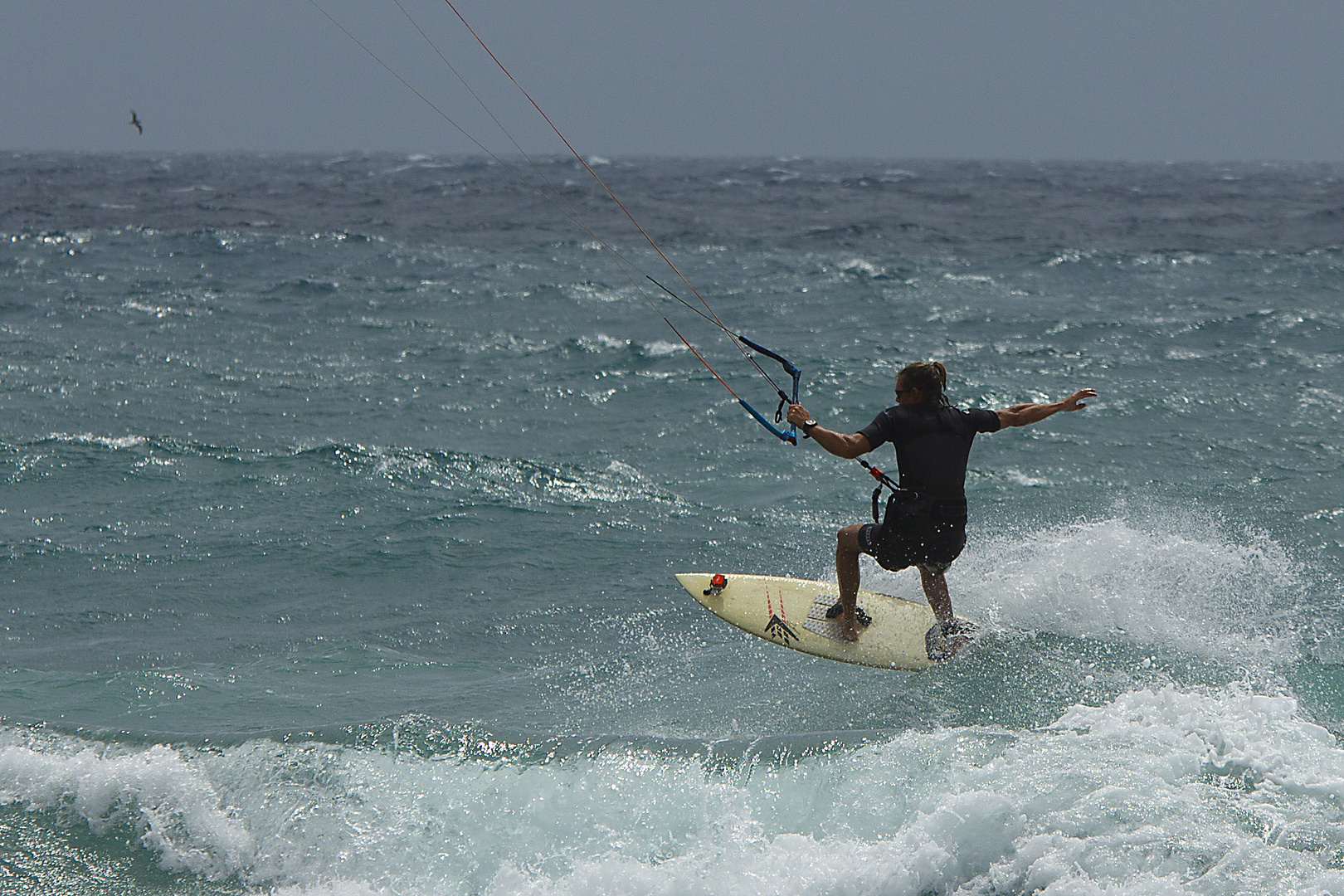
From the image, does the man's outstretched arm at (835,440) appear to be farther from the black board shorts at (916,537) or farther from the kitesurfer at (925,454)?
the black board shorts at (916,537)

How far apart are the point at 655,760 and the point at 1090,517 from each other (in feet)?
18.6

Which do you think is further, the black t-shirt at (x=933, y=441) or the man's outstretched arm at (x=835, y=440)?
the black t-shirt at (x=933, y=441)

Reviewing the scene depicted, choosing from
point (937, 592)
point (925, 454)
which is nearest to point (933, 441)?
point (925, 454)

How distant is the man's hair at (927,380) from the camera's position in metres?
6.32

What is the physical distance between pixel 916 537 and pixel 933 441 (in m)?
0.55

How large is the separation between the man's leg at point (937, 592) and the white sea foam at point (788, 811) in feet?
3.73

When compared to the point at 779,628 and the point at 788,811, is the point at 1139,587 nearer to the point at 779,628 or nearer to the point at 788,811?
the point at 779,628

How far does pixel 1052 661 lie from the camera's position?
691 cm

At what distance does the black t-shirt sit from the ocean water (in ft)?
3.87

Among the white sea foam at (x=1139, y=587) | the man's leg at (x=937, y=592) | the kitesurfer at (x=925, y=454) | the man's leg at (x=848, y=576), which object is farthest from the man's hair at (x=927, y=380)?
the white sea foam at (x=1139, y=587)

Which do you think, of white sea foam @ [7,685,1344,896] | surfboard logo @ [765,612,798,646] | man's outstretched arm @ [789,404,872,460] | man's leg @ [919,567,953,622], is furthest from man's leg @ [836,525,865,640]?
white sea foam @ [7,685,1344,896]

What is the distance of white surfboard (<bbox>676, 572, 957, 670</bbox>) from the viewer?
7.09m

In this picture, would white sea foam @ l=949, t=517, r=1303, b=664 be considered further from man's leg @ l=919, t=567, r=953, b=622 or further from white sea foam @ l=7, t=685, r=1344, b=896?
white sea foam @ l=7, t=685, r=1344, b=896

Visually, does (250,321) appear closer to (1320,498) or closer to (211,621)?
(211,621)
